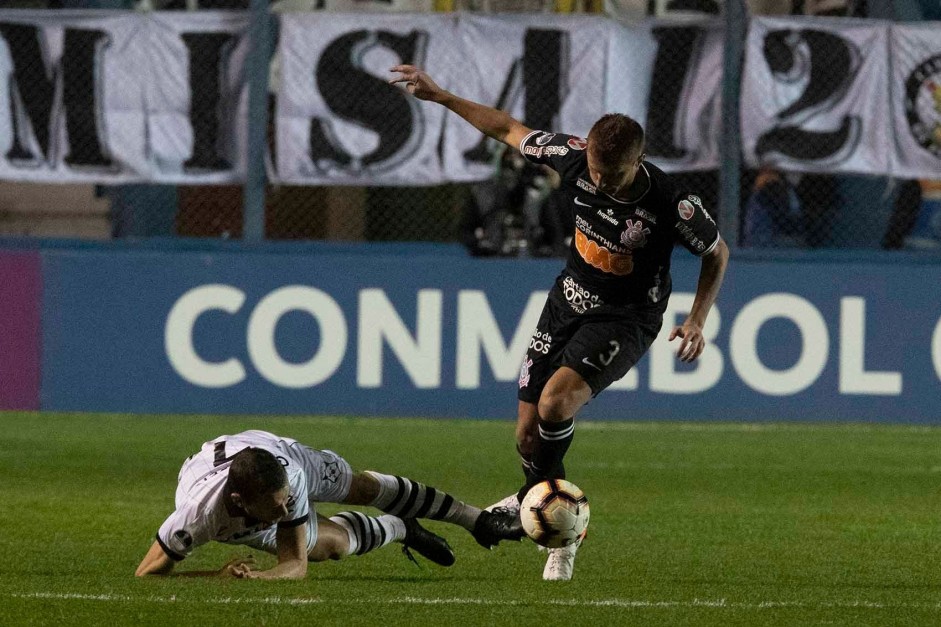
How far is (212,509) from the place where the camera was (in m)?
6.82

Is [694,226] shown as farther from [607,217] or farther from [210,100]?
[210,100]

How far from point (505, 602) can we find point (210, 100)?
9.24 meters

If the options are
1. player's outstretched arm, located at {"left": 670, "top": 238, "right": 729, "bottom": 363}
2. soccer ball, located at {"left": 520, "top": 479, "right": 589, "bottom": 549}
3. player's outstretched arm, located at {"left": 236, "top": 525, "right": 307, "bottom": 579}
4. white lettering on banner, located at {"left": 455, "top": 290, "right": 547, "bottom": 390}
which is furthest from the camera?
white lettering on banner, located at {"left": 455, "top": 290, "right": 547, "bottom": 390}

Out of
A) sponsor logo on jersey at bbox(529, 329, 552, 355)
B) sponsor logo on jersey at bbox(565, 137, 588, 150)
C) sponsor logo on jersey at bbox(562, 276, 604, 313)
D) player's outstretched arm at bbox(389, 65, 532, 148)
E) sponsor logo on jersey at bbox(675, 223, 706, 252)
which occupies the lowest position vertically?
sponsor logo on jersey at bbox(529, 329, 552, 355)

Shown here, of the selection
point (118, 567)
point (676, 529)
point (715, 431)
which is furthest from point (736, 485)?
point (118, 567)

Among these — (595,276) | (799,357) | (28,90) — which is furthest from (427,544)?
(28,90)

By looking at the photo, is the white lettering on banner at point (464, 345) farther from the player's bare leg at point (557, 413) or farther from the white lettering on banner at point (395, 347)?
the player's bare leg at point (557, 413)

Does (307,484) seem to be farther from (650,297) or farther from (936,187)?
(936,187)

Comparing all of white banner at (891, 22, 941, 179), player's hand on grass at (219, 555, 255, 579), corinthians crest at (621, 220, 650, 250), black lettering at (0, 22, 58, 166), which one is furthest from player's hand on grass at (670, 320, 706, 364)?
black lettering at (0, 22, 58, 166)

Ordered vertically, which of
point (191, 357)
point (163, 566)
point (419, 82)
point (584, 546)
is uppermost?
point (419, 82)

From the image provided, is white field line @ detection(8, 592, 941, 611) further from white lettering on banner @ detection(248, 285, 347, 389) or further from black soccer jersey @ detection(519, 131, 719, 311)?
white lettering on banner @ detection(248, 285, 347, 389)

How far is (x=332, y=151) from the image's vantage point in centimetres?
1523

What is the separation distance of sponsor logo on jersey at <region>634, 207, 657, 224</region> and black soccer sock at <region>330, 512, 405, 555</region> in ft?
5.48

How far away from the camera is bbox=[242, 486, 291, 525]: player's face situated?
6508 millimetres
